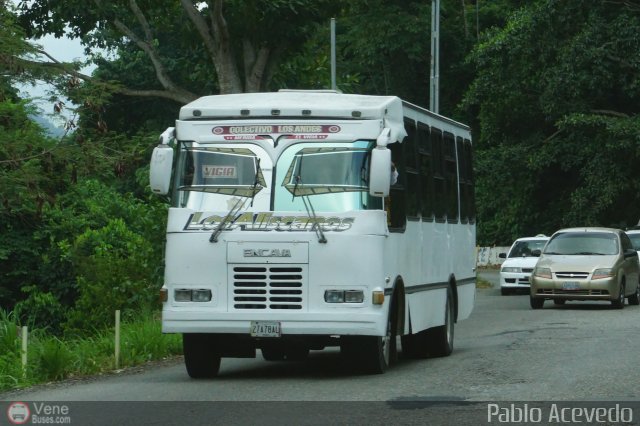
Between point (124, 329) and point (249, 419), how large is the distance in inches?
327

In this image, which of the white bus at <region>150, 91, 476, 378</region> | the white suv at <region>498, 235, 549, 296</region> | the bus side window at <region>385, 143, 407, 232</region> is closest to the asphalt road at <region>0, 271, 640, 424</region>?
the white bus at <region>150, 91, 476, 378</region>

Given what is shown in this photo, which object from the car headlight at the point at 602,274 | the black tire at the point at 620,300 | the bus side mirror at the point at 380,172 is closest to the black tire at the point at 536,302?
the car headlight at the point at 602,274

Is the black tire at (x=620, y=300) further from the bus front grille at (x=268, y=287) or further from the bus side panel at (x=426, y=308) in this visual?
the bus front grille at (x=268, y=287)

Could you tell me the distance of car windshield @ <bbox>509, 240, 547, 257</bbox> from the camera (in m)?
39.5

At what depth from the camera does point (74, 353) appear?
16781mm

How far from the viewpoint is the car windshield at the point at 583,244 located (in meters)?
30.3

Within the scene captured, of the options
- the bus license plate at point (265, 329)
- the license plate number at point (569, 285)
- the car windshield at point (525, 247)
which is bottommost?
the bus license plate at point (265, 329)

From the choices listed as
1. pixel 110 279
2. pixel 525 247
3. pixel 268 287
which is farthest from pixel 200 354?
pixel 525 247

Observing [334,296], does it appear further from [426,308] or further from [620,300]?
[620,300]

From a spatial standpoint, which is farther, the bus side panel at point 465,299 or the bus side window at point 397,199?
the bus side panel at point 465,299

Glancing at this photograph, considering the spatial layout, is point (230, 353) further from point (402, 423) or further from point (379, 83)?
point (379, 83)

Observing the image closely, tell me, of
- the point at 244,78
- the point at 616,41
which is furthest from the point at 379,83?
the point at 244,78

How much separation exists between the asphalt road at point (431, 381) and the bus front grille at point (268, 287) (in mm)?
785

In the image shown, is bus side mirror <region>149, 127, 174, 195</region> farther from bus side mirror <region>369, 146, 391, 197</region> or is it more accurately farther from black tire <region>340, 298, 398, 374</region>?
black tire <region>340, 298, 398, 374</region>
